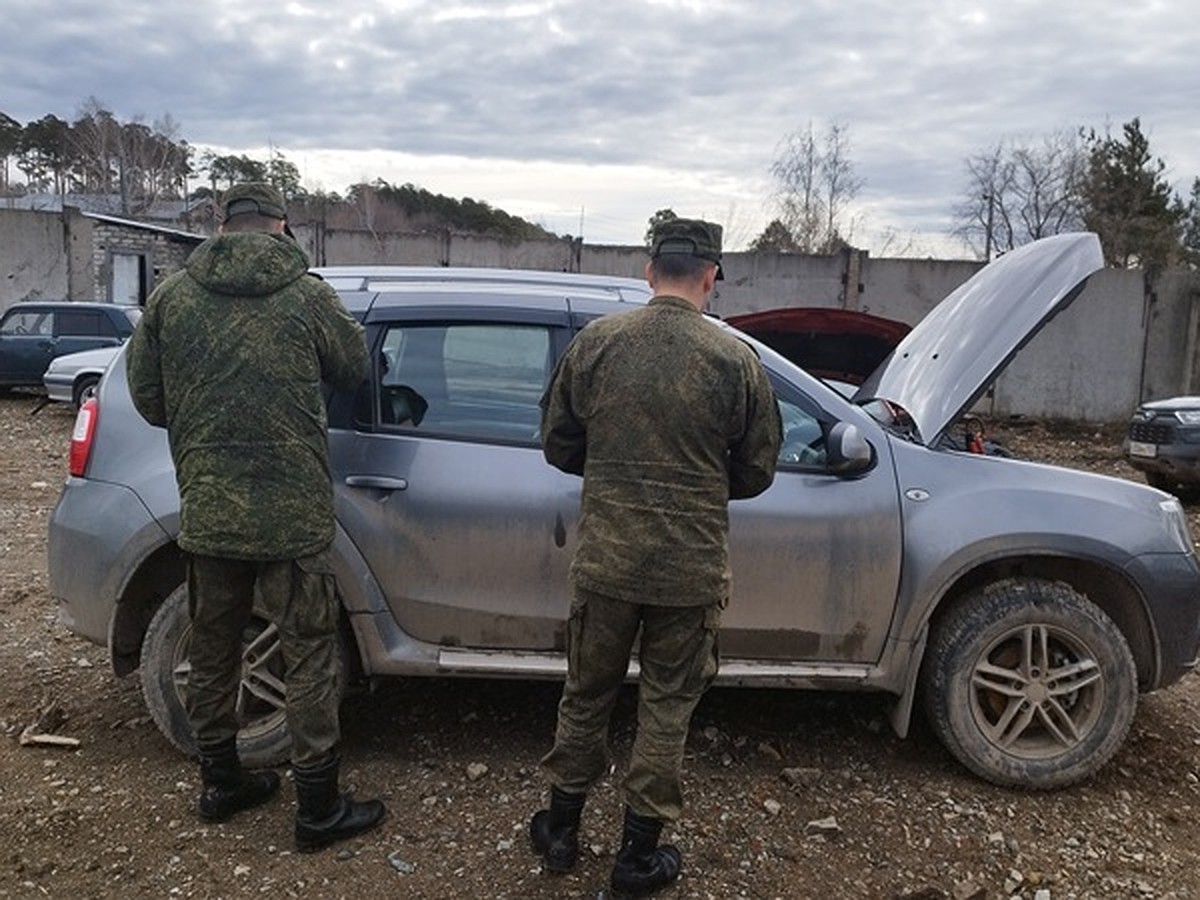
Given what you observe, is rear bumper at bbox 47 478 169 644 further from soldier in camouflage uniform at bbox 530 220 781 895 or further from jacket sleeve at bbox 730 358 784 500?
jacket sleeve at bbox 730 358 784 500

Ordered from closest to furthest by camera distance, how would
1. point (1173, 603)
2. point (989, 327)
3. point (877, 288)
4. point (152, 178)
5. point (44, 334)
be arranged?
point (1173, 603), point (989, 327), point (44, 334), point (877, 288), point (152, 178)

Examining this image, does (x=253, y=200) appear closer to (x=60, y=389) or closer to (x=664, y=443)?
(x=664, y=443)

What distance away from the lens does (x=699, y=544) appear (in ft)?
8.54

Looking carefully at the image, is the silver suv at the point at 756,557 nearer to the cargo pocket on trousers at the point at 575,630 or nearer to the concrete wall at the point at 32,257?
the cargo pocket on trousers at the point at 575,630

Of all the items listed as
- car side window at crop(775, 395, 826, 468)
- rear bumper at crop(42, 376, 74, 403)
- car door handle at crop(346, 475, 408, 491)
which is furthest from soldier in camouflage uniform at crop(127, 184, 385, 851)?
rear bumper at crop(42, 376, 74, 403)

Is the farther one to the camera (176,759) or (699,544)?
(176,759)

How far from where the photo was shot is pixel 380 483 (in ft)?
10.7

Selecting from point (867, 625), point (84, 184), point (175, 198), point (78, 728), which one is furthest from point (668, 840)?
point (84, 184)

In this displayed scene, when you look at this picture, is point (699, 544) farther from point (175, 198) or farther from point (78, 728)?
point (175, 198)

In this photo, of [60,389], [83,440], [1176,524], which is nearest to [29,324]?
[60,389]

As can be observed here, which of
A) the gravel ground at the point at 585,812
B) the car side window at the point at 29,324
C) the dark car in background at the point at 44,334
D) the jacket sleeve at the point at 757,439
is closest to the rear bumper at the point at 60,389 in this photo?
the dark car in background at the point at 44,334

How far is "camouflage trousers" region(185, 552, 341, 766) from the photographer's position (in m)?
2.88

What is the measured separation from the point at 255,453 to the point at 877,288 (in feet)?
51.0

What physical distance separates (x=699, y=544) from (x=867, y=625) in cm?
103
